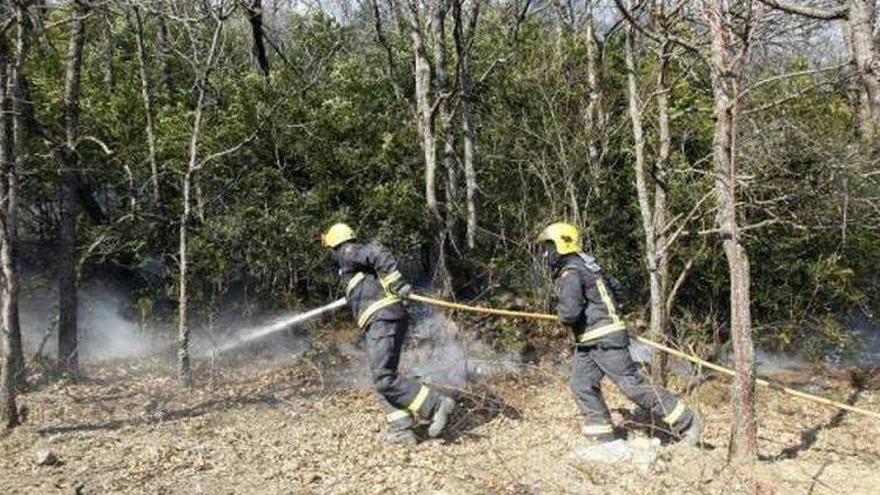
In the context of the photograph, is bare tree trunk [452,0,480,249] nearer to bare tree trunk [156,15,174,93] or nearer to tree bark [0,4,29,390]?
bare tree trunk [156,15,174,93]

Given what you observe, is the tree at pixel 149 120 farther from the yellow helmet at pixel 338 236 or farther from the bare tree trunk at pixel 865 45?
the bare tree trunk at pixel 865 45

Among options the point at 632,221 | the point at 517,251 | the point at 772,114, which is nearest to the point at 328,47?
the point at 517,251

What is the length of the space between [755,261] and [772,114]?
238 centimetres

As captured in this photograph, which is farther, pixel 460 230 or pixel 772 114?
pixel 460 230

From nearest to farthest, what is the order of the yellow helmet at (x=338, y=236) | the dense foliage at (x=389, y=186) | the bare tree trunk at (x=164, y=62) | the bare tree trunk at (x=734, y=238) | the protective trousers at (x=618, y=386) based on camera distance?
the bare tree trunk at (x=734, y=238), the protective trousers at (x=618, y=386), the yellow helmet at (x=338, y=236), the dense foliage at (x=389, y=186), the bare tree trunk at (x=164, y=62)

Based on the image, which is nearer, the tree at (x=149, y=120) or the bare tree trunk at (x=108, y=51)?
the tree at (x=149, y=120)

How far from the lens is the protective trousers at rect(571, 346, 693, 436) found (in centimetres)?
681

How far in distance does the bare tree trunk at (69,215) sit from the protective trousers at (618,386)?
552 centimetres

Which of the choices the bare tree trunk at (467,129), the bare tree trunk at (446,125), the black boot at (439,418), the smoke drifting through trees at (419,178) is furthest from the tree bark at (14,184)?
the bare tree trunk at (467,129)

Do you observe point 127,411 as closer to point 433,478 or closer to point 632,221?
point 433,478

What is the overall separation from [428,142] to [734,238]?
5.00 m

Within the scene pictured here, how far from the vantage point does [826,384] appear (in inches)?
409

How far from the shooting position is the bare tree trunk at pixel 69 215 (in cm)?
874

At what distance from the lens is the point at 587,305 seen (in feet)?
23.1
